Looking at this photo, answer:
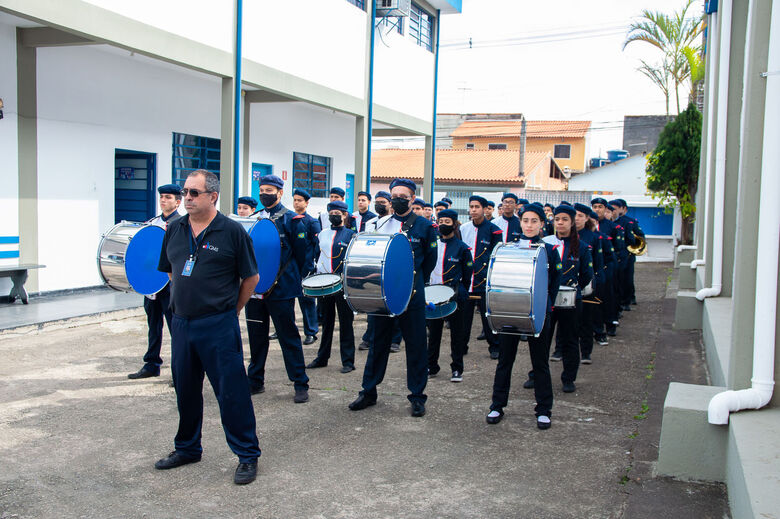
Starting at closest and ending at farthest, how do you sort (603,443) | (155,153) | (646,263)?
(603,443) < (155,153) < (646,263)

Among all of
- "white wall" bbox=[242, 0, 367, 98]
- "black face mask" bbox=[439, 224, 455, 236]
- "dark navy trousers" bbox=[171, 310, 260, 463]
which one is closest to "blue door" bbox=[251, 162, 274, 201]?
"white wall" bbox=[242, 0, 367, 98]

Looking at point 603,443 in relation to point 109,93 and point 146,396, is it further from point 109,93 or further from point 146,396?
point 109,93

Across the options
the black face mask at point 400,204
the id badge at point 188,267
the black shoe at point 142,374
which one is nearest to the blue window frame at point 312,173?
the black shoe at point 142,374

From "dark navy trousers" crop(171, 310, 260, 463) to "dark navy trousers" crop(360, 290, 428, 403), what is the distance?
1662 mm

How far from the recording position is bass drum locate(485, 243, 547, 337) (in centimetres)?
529

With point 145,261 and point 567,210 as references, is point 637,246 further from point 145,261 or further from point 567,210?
point 145,261

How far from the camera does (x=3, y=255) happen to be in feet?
32.3

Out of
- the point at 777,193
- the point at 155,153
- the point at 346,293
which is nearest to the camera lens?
the point at 777,193

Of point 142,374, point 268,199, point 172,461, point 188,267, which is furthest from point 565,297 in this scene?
point 142,374

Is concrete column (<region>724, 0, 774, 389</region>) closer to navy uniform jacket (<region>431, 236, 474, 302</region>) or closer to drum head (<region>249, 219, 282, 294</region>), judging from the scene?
navy uniform jacket (<region>431, 236, 474, 302</region>)

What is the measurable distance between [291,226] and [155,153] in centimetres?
709

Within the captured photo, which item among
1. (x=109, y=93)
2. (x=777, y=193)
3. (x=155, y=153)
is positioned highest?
(x=109, y=93)

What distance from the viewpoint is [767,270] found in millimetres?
4148

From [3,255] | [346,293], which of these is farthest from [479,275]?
[3,255]
